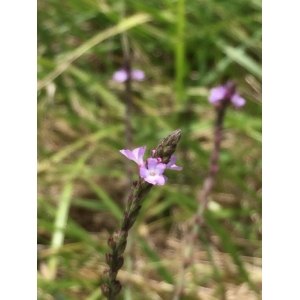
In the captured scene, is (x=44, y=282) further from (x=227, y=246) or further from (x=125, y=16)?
(x=125, y=16)

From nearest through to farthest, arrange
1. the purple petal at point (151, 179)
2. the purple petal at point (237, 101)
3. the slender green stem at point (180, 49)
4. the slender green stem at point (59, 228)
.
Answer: the purple petal at point (151, 179) < the purple petal at point (237, 101) < the slender green stem at point (59, 228) < the slender green stem at point (180, 49)

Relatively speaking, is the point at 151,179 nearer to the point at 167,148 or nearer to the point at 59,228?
→ the point at 167,148

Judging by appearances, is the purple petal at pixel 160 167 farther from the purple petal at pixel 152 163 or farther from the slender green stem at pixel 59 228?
the slender green stem at pixel 59 228

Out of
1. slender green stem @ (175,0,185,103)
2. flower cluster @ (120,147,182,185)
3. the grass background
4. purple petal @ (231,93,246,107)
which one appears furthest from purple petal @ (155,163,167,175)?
slender green stem @ (175,0,185,103)

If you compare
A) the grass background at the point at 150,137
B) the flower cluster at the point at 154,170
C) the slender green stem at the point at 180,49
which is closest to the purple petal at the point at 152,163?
the flower cluster at the point at 154,170

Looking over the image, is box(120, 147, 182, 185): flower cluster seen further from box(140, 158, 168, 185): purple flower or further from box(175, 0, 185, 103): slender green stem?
box(175, 0, 185, 103): slender green stem

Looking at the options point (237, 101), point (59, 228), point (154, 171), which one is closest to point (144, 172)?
point (154, 171)
